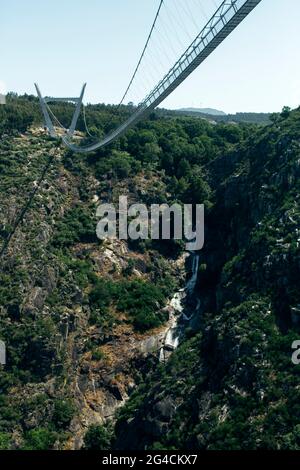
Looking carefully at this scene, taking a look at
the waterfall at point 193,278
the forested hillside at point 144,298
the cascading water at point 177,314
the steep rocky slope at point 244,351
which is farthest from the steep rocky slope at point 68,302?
the steep rocky slope at point 244,351

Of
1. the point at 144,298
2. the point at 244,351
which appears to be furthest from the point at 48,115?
the point at 244,351

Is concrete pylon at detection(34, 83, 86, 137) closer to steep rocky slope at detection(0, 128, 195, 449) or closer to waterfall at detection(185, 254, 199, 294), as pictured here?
steep rocky slope at detection(0, 128, 195, 449)

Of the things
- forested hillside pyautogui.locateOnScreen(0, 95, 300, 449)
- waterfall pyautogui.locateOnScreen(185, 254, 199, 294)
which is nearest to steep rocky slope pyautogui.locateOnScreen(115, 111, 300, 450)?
forested hillside pyautogui.locateOnScreen(0, 95, 300, 449)

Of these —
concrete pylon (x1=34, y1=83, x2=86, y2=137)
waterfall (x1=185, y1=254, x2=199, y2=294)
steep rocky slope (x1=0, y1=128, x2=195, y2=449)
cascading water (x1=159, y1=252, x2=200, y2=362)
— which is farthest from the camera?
concrete pylon (x1=34, y1=83, x2=86, y2=137)

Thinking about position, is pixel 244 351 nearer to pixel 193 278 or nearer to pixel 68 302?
pixel 68 302

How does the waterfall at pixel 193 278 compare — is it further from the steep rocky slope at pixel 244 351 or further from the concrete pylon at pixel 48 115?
the concrete pylon at pixel 48 115

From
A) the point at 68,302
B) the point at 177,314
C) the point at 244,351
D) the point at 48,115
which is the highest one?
the point at 48,115
